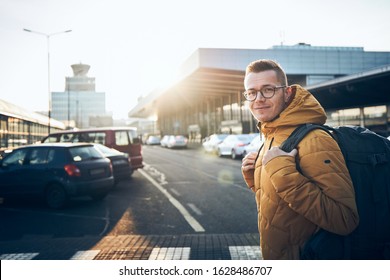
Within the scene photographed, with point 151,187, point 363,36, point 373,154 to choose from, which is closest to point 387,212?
point 373,154

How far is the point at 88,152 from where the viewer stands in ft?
26.6

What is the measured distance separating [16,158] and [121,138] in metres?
4.52

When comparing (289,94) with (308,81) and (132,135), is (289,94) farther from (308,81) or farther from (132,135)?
(308,81)

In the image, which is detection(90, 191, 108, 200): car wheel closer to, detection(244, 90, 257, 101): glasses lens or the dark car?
the dark car

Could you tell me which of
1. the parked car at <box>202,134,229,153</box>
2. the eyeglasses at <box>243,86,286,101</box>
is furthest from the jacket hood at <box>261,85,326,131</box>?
the parked car at <box>202,134,229,153</box>

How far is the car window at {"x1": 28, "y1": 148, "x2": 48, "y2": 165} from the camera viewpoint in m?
7.68

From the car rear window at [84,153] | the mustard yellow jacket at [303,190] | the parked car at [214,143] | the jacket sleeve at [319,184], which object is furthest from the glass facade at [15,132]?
the parked car at [214,143]

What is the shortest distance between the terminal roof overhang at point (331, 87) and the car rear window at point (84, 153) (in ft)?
38.5

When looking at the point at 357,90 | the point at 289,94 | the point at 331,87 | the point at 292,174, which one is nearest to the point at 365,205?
the point at 292,174

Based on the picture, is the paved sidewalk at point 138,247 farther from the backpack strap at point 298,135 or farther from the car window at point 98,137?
the car window at point 98,137

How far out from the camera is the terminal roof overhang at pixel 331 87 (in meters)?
17.0

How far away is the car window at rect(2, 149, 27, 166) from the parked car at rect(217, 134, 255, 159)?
13.2m

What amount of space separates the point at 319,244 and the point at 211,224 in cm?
435
